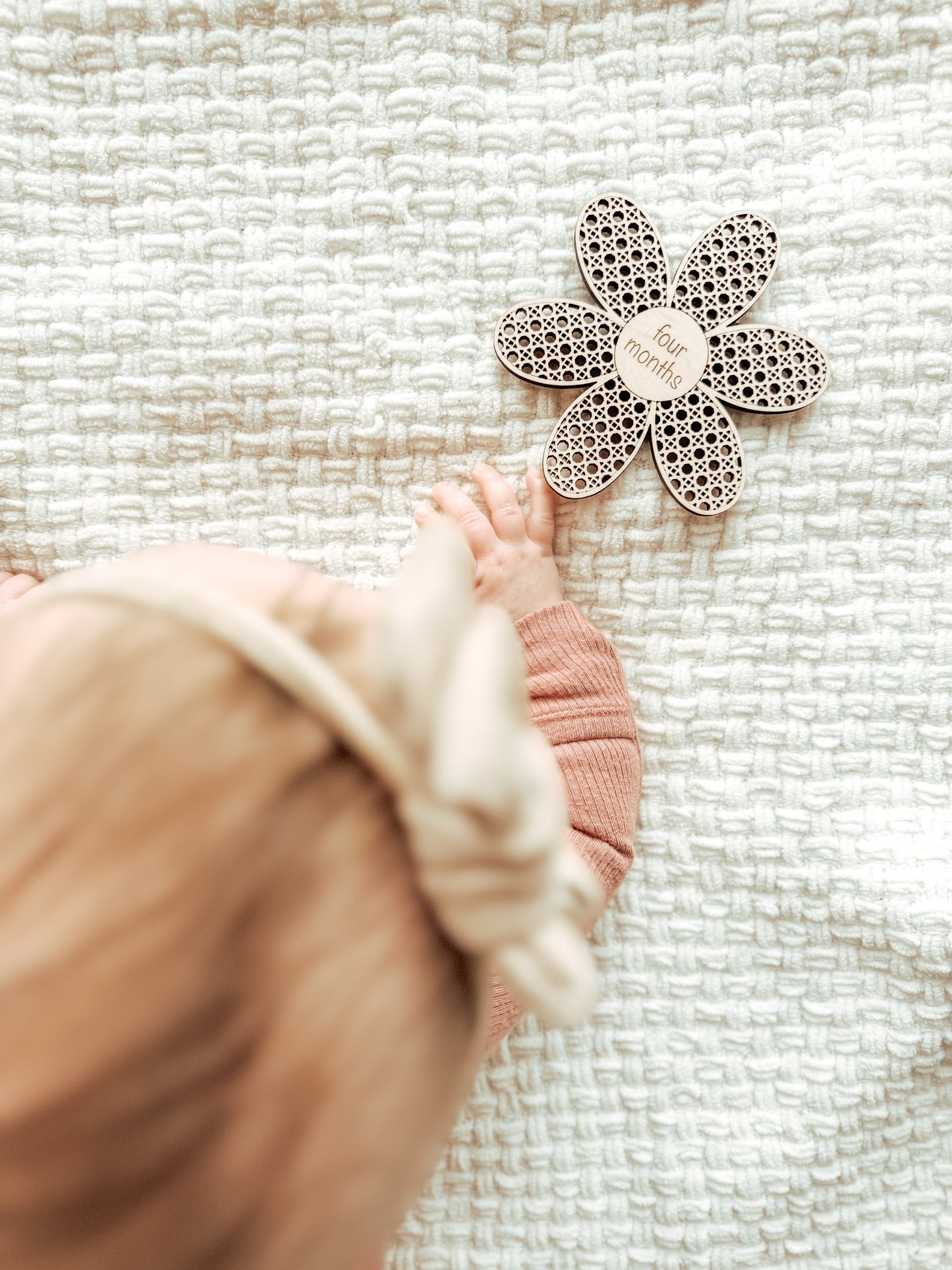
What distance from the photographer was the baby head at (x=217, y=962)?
304mm

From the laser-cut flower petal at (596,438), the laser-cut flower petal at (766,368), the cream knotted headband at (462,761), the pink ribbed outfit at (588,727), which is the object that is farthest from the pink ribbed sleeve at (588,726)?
the cream knotted headband at (462,761)

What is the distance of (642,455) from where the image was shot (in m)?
0.77

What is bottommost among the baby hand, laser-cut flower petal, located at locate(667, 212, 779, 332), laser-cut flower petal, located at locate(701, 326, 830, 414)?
the baby hand

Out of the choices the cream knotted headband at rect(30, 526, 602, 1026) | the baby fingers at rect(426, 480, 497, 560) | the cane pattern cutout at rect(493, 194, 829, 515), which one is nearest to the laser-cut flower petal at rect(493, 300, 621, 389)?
the cane pattern cutout at rect(493, 194, 829, 515)

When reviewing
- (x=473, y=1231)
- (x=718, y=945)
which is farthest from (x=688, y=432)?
(x=473, y=1231)

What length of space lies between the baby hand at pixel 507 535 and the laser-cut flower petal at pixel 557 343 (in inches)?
3.5

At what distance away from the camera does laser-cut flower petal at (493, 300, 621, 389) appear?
74 cm

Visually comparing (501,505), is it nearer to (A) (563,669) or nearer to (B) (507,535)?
(B) (507,535)

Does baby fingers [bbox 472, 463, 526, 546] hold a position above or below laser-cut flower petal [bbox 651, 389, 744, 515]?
below

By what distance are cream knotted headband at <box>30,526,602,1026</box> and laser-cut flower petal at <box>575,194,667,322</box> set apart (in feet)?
1.65

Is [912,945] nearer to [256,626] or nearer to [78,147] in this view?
[256,626]

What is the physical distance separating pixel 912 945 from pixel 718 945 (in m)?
0.18

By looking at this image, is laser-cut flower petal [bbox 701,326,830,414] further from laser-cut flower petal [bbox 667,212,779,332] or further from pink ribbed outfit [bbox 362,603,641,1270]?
pink ribbed outfit [bbox 362,603,641,1270]

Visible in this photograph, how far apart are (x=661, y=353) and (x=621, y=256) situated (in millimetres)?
91
